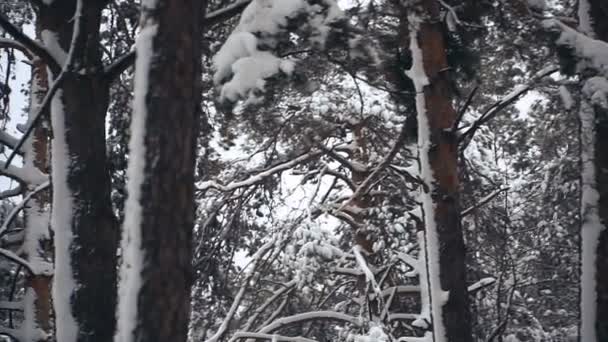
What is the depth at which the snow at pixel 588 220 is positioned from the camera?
5031 millimetres

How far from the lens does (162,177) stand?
316cm

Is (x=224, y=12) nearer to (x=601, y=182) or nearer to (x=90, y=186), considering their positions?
(x=90, y=186)

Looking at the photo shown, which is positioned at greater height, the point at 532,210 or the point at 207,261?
A: the point at 532,210

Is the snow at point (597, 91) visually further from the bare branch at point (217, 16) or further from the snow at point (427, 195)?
the bare branch at point (217, 16)

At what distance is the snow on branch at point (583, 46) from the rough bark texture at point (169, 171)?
316 centimetres

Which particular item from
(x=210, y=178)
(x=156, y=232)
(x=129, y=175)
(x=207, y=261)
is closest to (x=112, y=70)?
(x=129, y=175)

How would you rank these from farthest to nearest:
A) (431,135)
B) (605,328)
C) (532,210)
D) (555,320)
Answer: (555,320) → (532,210) → (431,135) → (605,328)

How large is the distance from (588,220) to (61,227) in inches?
162

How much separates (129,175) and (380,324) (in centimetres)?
466

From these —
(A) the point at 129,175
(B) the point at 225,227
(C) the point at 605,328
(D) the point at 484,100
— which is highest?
(D) the point at 484,100

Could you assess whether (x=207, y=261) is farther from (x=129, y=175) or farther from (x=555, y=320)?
(x=555, y=320)

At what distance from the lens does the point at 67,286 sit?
12.3 feet

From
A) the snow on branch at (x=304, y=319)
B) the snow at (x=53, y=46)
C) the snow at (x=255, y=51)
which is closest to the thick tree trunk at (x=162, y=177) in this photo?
the snow at (x=255, y=51)

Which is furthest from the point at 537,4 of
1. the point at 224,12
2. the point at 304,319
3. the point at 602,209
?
the point at 304,319
